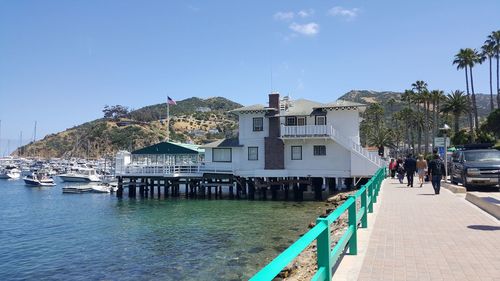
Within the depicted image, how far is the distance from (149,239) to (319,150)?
21.8 meters

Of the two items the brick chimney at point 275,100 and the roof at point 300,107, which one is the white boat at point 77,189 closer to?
the brick chimney at point 275,100

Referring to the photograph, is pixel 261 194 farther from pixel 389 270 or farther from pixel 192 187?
pixel 389 270

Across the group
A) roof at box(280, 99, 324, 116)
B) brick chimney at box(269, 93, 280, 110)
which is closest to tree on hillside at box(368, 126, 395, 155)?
roof at box(280, 99, 324, 116)

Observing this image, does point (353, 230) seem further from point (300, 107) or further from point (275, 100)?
point (300, 107)

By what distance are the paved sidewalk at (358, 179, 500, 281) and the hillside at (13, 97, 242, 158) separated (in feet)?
404

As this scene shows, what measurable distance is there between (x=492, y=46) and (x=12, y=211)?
2789 inches

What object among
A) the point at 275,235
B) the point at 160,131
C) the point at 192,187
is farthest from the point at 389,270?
the point at 160,131

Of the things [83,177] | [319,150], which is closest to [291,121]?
[319,150]

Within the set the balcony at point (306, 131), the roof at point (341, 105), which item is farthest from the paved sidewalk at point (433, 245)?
the roof at point (341, 105)

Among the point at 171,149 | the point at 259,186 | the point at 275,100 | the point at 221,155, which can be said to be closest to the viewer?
the point at 259,186

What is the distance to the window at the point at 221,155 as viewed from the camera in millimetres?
42316

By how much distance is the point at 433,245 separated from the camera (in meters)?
8.80

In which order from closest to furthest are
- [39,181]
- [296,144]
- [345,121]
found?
1. [345,121]
2. [296,144]
3. [39,181]

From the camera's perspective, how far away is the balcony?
3818 centimetres
